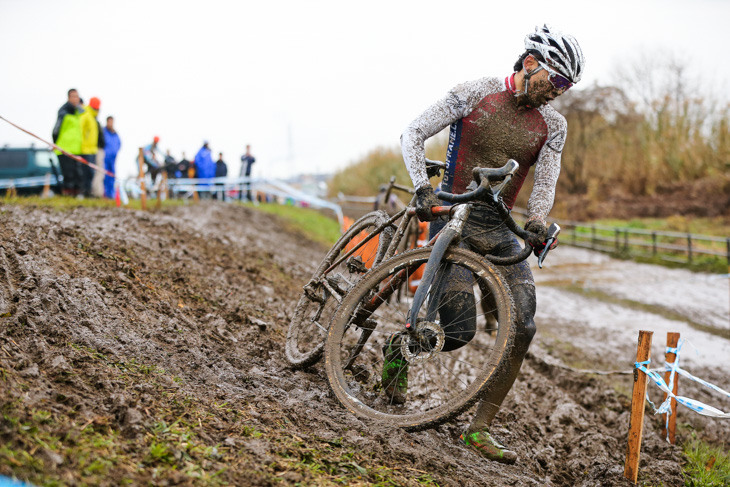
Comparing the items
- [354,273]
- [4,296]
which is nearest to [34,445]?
[4,296]

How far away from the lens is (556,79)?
365 cm

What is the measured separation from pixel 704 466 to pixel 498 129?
2.81 m

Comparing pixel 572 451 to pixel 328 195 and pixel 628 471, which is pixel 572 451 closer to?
pixel 628 471

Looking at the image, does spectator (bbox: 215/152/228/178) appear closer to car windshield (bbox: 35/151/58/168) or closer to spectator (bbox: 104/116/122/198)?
car windshield (bbox: 35/151/58/168)

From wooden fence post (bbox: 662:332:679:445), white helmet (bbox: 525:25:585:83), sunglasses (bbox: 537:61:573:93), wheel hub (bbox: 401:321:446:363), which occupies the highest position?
white helmet (bbox: 525:25:585:83)

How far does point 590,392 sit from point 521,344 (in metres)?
3.06

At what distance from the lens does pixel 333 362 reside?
350cm

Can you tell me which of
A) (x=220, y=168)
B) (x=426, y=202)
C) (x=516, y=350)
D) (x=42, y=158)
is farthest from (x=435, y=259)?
(x=220, y=168)

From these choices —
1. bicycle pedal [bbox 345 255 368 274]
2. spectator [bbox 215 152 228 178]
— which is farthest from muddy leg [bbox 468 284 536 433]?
spectator [bbox 215 152 228 178]

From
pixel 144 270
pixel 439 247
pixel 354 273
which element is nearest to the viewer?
pixel 439 247

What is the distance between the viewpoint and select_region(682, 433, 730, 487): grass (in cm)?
394

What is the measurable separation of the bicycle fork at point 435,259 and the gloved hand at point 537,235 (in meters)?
0.43

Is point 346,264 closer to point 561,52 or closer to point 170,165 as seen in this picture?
point 561,52

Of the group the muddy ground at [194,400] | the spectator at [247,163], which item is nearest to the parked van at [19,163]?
the spectator at [247,163]
